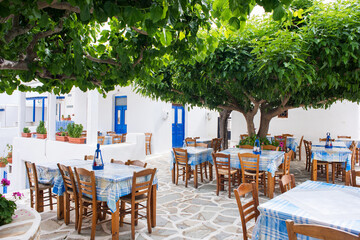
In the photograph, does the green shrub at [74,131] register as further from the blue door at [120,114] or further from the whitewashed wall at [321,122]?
the whitewashed wall at [321,122]

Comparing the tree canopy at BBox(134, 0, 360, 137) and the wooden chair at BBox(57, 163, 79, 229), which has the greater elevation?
the tree canopy at BBox(134, 0, 360, 137)

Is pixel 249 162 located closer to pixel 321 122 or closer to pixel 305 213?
pixel 305 213

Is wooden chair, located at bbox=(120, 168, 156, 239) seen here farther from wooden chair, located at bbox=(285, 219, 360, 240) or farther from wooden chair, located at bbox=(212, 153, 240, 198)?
A: wooden chair, located at bbox=(285, 219, 360, 240)

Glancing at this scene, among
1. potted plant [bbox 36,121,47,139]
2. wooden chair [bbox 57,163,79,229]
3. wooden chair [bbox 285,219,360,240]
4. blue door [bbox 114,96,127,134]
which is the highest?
blue door [bbox 114,96,127,134]

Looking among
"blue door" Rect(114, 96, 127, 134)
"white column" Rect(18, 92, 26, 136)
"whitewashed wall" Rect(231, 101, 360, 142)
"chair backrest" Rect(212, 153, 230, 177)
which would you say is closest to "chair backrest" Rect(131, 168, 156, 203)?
"chair backrest" Rect(212, 153, 230, 177)

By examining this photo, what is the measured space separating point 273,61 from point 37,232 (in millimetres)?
3868

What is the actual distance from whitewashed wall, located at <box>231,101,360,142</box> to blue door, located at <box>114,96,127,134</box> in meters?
7.76

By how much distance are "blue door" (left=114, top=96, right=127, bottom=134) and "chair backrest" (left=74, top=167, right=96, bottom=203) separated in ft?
30.4

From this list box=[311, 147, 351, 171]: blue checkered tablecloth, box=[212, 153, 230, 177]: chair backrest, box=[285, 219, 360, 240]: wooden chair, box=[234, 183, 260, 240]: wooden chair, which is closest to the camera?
box=[285, 219, 360, 240]: wooden chair

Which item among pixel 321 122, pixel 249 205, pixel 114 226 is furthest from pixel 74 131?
pixel 321 122

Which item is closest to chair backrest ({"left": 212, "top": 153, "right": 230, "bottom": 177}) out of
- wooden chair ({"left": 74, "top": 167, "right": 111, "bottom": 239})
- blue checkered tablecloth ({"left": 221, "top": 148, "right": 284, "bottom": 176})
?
blue checkered tablecloth ({"left": 221, "top": 148, "right": 284, "bottom": 176})

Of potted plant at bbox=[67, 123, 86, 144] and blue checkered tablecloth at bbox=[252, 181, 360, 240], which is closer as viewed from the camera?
blue checkered tablecloth at bbox=[252, 181, 360, 240]

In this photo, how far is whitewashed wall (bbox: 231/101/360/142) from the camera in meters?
11.1

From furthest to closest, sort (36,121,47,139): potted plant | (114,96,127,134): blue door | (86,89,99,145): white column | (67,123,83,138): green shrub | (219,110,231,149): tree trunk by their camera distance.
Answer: (114,96,127,134): blue door → (219,110,231,149): tree trunk → (36,121,47,139): potted plant → (67,123,83,138): green shrub → (86,89,99,145): white column
